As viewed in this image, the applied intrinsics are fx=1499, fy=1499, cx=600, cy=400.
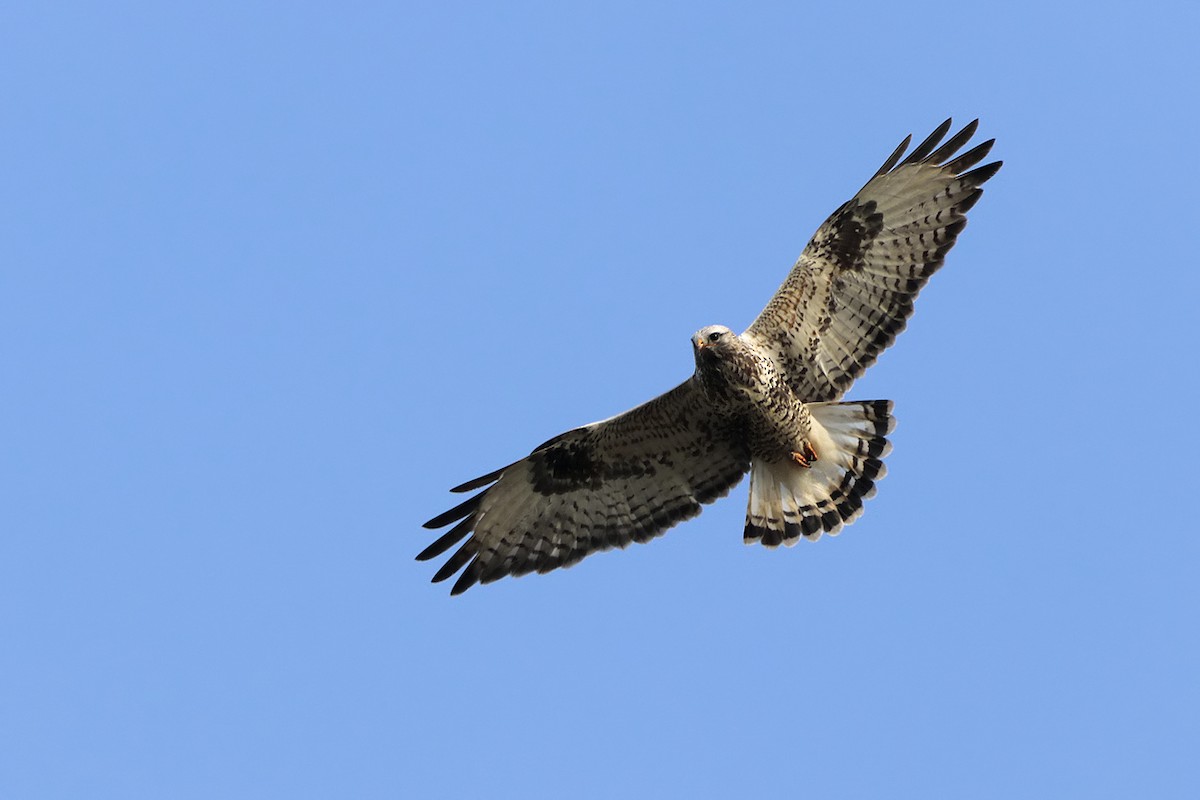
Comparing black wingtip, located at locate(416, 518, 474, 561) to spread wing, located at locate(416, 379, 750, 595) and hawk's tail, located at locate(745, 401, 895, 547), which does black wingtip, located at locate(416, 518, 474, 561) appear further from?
hawk's tail, located at locate(745, 401, 895, 547)

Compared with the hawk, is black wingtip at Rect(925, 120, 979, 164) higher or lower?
higher

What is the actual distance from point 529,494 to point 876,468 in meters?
2.45

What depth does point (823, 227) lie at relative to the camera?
10547mm

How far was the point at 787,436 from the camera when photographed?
34.0 feet

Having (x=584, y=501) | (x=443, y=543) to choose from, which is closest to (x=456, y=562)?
(x=443, y=543)

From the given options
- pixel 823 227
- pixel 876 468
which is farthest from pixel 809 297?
pixel 876 468

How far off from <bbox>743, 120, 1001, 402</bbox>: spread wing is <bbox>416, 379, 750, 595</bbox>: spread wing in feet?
2.51

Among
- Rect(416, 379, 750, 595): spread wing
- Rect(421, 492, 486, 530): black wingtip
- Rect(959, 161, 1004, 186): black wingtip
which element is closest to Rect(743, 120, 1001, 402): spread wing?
Rect(959, 161, 1004, 186): black wingtip

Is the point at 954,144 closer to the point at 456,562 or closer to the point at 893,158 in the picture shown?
the point at 893,158

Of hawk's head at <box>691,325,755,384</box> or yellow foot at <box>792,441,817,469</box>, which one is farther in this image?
yellow foot at <box>792,441,817,469</box>

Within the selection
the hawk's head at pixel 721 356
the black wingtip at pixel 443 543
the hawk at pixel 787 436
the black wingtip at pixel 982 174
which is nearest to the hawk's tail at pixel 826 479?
the hawk at pixel 787 436

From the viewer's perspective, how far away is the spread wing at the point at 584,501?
10.6 m

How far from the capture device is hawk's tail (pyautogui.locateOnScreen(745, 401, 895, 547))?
1044cm

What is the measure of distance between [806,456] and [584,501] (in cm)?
161
